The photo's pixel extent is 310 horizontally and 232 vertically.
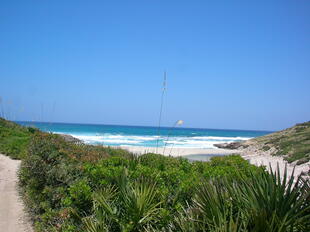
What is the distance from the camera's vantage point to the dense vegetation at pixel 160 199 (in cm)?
298

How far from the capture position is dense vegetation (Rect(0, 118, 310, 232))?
2.98 m

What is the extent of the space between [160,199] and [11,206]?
4.73 m

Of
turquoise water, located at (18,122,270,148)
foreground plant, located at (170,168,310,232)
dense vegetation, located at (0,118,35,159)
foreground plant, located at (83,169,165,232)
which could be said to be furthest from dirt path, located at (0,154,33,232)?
foreground plant, located at (170,168,310,232)

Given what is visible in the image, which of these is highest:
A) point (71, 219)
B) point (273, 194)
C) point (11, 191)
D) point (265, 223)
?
point (273, 194)

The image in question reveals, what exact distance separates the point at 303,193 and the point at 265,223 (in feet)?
1.77

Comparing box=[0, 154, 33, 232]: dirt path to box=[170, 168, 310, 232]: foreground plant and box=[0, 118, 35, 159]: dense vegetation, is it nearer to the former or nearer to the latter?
box=[0, 118, 35, 159]: dense vegetation

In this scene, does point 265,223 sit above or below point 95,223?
above

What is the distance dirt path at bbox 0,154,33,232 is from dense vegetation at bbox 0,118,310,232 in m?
0.30

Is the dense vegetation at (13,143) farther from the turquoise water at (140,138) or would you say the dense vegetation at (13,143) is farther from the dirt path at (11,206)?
the dirt path at (11,206)

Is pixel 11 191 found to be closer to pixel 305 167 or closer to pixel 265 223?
pixel 265 223

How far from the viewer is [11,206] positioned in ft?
23.6

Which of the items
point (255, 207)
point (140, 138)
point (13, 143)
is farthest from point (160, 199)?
point (140, 138)

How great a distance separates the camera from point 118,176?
15.0 ft

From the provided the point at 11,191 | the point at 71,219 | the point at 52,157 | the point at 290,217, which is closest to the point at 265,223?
the point at 290,217
